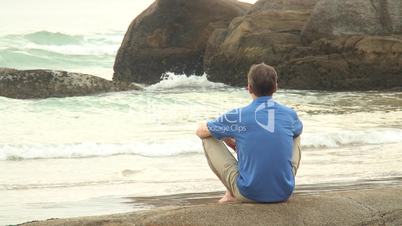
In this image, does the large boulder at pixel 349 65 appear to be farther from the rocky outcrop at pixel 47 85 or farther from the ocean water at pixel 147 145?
the rocky outcrop at pixel 47 85

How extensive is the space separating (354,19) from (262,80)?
12.0m

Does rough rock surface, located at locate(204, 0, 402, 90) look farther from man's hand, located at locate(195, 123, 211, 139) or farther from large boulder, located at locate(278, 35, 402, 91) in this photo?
man's hand, located at locate(195, 123, 211, 139)

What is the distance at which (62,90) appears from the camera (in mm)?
16688

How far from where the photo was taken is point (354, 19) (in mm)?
17016

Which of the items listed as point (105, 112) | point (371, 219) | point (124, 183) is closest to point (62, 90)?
point (105, 112)

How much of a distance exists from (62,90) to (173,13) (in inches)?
183

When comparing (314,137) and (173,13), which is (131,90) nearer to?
(173,13)

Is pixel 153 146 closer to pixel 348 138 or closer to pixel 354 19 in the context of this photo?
pixel 348 138

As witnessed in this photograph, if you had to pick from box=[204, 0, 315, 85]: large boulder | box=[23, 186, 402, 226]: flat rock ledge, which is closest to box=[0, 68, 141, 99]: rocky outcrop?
box=[204, 0, 315, 85]: large boulder

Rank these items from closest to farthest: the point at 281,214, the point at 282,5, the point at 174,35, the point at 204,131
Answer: the point at 281,214
the point at 204,131
the point at 282,5
the point at 174,35

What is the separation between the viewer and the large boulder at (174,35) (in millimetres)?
20250

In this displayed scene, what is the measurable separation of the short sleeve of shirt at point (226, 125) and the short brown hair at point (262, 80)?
19 centimetres

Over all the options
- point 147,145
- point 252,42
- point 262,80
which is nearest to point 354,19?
point 252,42

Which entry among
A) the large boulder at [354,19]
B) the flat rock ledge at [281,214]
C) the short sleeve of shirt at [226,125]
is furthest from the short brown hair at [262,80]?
the large boulder at [354,19]
